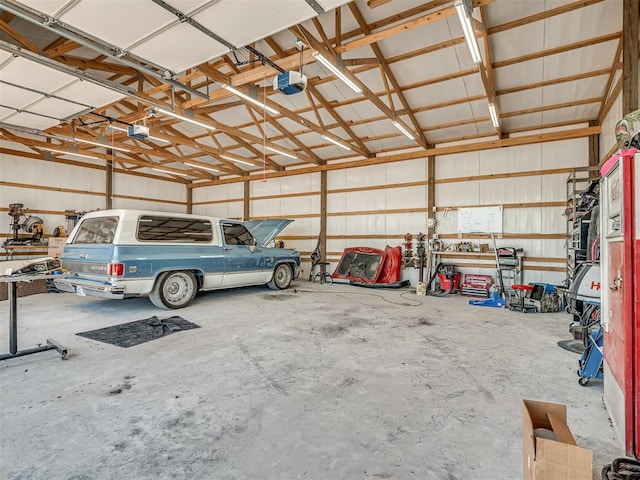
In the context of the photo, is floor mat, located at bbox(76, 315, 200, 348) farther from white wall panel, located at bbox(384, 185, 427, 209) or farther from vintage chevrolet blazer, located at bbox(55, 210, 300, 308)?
white wall panel, located at bbox(384, 185, 427, 209)

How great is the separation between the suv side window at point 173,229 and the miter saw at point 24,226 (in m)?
6.94

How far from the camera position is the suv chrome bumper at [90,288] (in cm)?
473

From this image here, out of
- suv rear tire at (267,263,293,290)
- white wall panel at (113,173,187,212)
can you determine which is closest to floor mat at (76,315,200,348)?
suv rear tire at (267,263,293,290)

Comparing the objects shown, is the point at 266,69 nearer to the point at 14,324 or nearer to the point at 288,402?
the point at 14,324

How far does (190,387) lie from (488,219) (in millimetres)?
8090

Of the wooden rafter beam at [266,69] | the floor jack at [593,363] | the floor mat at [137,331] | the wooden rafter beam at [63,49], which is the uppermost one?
the wooden rafter beam at [63,49]

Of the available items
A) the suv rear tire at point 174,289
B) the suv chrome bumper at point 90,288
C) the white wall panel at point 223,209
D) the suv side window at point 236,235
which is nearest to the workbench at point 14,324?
the suv chrome bumper at point 90,288

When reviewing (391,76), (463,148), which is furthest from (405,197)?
(391,76)

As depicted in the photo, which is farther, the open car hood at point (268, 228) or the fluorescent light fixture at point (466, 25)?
the open car hood at point (268, 228)

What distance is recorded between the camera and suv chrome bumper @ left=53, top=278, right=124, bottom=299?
4730mm

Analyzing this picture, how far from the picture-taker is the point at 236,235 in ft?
22.6

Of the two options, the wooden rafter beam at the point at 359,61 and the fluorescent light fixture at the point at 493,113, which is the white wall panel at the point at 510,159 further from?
the wooden rafter beam at the point at 359,61

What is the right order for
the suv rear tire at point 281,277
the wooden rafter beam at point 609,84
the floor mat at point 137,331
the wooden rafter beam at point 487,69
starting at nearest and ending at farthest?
the floor mat at point 137,331
the wooden rafter beam at point 487,69
the wooden rafter beam at point 609,84
the suv rear tire at point 281,277

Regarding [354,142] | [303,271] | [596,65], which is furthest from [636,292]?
[303,271]
